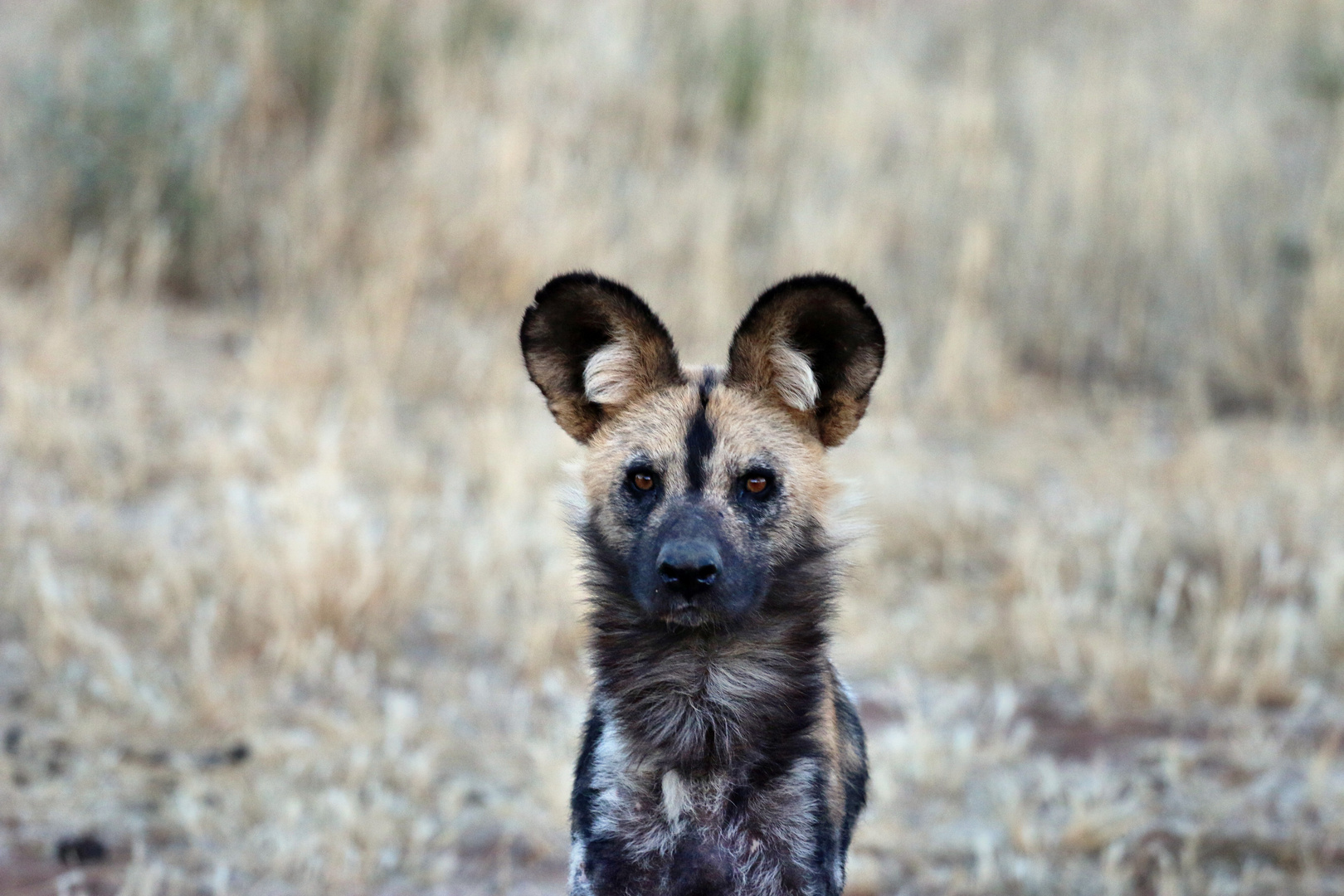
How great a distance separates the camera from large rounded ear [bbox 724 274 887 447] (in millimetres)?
2656

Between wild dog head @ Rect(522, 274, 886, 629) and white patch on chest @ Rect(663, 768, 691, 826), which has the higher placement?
wild dog head @ Rect(522, 274, 886, 629)

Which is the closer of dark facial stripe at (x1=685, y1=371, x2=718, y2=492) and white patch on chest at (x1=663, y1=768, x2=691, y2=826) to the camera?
white patch on chest at (x1=663, y1=768, x2=691, y2=826)

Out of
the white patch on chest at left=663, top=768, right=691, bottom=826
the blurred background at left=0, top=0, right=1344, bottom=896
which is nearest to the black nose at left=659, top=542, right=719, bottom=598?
the white patch on chest at left=663, top=768, right=691, bottom=826

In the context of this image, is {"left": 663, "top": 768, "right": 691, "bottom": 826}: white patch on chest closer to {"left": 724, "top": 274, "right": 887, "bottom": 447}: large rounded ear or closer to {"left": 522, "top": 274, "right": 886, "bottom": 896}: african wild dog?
{"left": 522, "top": 274, "right": 886, "bottom": 896}: african wild dog

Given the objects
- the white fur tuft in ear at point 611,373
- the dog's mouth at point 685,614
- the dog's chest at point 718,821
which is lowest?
the dog's chest at point 718,821

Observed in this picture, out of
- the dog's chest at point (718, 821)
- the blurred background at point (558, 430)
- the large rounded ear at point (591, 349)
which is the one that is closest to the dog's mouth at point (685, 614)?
the dog's chest at point (718, 821)

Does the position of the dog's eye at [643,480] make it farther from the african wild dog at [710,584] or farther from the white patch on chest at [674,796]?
the white patch on chest at [674,796]

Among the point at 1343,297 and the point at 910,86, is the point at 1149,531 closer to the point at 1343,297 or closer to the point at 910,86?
the point at 1343,297

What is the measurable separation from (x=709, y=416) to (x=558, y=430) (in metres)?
3.92

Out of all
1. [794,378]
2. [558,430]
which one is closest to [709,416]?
[794,378]

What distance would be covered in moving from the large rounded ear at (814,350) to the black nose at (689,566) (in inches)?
16.6

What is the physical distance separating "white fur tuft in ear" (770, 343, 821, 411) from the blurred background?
43 cm

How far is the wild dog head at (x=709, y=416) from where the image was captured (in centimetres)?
262

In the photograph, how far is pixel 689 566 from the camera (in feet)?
8.03
